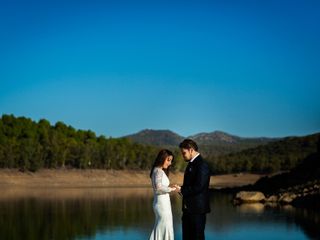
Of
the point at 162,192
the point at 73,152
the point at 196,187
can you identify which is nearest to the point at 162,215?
the point at 162,192

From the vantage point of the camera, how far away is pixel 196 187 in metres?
10.7

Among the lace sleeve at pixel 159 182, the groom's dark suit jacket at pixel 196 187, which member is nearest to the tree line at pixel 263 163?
the lace sleeve at pixel 159 182

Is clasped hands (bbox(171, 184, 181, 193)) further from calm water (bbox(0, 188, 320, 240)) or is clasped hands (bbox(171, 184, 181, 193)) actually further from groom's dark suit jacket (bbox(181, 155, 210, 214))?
calm water (bbox(0, 188, 320, 240))

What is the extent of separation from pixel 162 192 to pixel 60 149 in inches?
3808

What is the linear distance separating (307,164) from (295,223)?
4378 cm

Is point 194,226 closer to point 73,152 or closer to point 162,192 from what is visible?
point 162,192

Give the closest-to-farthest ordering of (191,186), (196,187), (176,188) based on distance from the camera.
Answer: (196,187) → (191,186) → (176,188)

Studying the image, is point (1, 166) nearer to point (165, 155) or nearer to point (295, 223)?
point (295, 223)

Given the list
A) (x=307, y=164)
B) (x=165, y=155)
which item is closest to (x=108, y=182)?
(x=307, y=164)

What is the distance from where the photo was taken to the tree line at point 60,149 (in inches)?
3903

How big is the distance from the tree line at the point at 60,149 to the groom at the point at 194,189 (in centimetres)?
8861

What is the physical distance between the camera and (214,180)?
426ft

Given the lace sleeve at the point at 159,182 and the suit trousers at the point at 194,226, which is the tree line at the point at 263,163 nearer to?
the lace sleeve at the point at 159,182

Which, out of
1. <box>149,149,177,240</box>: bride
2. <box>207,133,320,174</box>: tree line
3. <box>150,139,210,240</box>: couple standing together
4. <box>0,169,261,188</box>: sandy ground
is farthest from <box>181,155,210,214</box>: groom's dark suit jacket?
<box>207,133,320,174</box>: tree line
